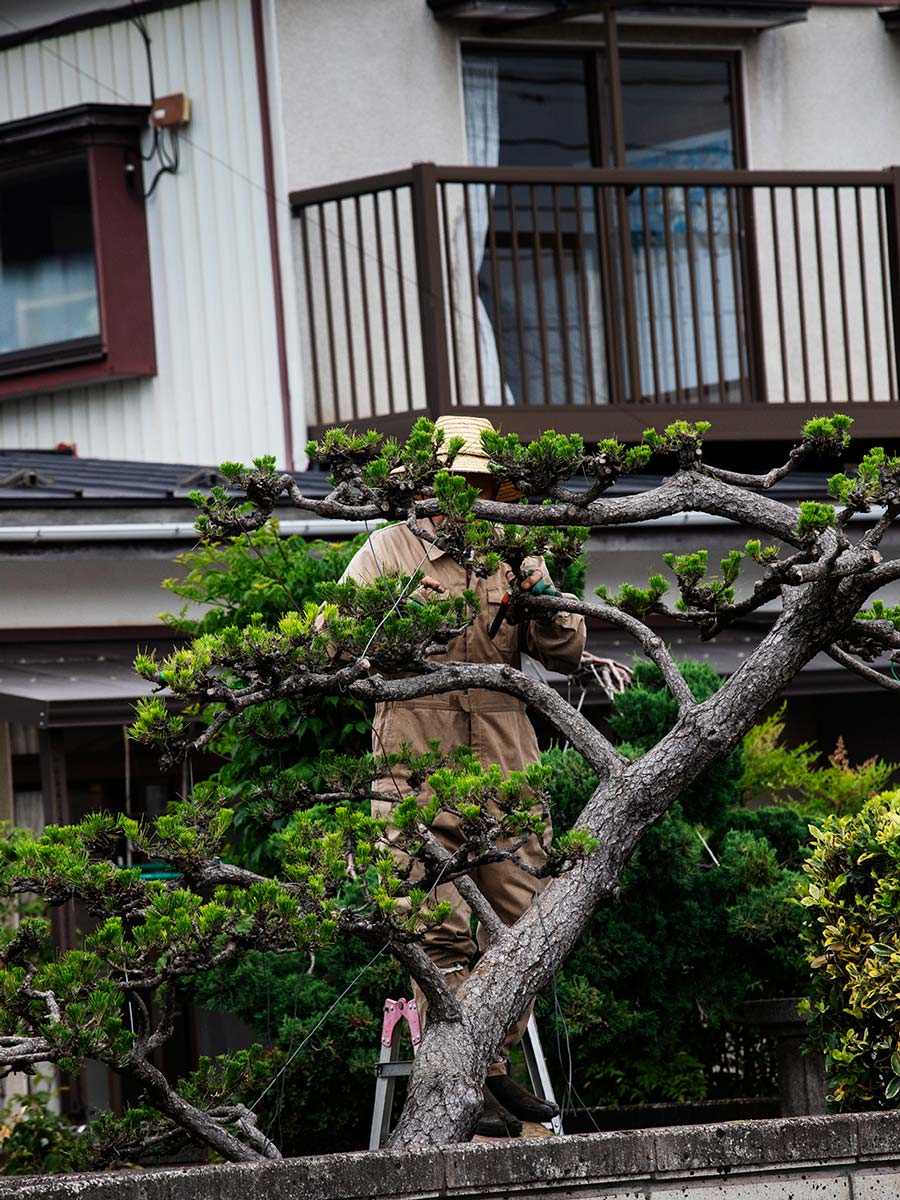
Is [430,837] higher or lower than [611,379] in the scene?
lower

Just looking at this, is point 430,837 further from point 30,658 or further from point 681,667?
point 30,658

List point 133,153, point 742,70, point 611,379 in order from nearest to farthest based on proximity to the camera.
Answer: point 611,379 → point 133,153 → point 742,70

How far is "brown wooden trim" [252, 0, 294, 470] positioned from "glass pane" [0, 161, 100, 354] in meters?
1.20

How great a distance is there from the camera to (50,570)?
25.8 feet

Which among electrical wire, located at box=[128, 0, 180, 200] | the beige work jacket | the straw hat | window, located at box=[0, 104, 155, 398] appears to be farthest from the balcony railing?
the beige work jacket

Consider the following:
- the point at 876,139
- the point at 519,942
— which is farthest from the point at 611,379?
the point at 519,942

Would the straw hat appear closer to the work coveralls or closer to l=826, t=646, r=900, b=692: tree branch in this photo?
the work coveralls

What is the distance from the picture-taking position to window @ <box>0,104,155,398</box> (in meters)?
10.5

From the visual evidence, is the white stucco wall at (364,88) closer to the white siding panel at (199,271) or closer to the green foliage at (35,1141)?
the white siding panel at (199,271)

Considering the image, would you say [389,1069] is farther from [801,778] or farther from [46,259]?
[46,259]

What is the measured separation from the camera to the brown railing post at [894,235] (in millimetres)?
10555

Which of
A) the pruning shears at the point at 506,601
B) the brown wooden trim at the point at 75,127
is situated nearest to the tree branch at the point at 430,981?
the pruning shears at the point at 506,601

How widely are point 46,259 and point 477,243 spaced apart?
8.82 feet

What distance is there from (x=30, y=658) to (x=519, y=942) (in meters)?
4.28
